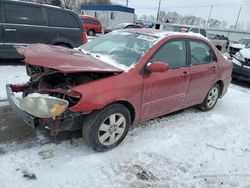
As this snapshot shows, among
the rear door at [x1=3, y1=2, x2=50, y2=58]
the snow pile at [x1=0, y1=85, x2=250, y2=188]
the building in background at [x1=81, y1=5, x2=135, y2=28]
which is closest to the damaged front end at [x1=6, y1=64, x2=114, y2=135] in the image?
the snow pile at [x1=0, y1=85, x2=250, y2=188]

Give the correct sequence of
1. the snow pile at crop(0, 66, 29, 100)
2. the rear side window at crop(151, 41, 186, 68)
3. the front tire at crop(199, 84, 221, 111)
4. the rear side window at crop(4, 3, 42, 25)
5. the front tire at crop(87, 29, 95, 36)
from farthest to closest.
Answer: the front tire at crop(87, 29, 95, 36) → the rear side window at crop(4, 3, 42, 25) → the snow pile at crop(0, 66, 29, 100) → the front tire at crop(199, 84, 221, 111) → the rear side window at crop(151, 41, 186, 68)

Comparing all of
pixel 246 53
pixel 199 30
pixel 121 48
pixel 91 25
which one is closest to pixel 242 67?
pixel 246 53

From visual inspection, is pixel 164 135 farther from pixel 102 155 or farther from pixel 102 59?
pixel 102 59

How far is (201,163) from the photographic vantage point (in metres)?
3.51

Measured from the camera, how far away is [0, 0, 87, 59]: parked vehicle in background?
22.5 feet

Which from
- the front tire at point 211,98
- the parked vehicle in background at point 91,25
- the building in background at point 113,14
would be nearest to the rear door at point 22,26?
the front tire at point 211,98

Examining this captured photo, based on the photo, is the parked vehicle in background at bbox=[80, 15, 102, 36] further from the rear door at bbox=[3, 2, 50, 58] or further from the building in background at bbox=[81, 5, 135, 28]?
the rear door at bbox=[3, 2, 50, 58]

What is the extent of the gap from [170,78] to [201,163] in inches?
53.8

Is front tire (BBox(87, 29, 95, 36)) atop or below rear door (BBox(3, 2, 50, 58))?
below

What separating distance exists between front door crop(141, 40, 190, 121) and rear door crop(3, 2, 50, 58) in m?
4.75

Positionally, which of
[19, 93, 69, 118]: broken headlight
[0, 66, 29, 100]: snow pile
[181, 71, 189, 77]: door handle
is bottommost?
[0, 66, 29, 100]: snow pile

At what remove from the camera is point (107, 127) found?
333 centimetres

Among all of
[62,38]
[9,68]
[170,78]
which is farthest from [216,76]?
[9,68]

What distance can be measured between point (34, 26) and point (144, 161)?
5.69 meters
